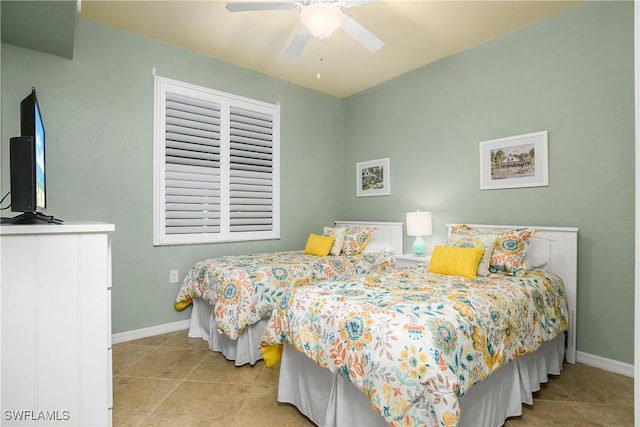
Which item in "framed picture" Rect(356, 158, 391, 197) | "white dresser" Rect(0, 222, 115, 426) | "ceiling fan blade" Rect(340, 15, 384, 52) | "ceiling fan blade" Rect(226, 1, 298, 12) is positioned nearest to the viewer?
"white dresser" Rect(0, 222, 115, 426)

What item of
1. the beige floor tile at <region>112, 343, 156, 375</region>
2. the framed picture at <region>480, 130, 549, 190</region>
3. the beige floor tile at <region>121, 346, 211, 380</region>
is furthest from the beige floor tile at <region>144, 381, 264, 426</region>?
the framed picture at <region>480, 130, 549, 190</region>

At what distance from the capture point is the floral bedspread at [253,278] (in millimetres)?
2449

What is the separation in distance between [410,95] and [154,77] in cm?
270

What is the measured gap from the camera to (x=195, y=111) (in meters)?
3.33

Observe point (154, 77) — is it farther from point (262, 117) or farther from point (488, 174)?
point (488, 174)

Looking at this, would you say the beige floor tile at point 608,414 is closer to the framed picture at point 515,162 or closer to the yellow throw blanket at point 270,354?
the framed picture at point 515,162

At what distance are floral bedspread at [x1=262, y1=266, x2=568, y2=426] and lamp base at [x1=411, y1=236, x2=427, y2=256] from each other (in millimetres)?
1136

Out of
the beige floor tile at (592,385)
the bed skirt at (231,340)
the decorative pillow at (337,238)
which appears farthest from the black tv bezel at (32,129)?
the beige floor tile at (592,385)

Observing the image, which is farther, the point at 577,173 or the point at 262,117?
the point at 262,117

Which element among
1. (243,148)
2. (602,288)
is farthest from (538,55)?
(243,148)

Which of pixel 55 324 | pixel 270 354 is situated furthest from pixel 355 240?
pixel 55 324

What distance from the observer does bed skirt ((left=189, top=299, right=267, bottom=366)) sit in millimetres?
2508

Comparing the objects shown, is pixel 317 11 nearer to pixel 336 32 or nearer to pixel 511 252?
pixel 336 32

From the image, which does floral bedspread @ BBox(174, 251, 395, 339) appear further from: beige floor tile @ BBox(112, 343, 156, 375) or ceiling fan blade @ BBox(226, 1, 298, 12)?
ceiling fan blade @ BBox(226, 1, 298, 12)
